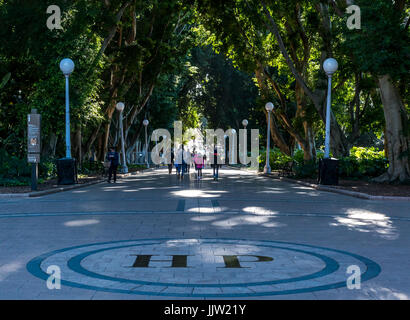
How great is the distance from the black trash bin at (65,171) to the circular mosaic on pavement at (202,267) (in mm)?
15512

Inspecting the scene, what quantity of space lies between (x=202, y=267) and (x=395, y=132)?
781 inches

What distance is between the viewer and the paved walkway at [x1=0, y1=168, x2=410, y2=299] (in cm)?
605

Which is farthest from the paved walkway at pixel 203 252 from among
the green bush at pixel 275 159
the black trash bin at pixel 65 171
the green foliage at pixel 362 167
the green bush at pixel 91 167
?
the green bush at pixel 275 159

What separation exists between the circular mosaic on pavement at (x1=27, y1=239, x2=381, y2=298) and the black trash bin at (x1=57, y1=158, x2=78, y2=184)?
50.9 ft

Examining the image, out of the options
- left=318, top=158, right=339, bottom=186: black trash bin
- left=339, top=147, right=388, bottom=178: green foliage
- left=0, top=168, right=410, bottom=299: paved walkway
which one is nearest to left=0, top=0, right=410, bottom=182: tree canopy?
left=339, top=147, right=388, bottom=178: green foliage

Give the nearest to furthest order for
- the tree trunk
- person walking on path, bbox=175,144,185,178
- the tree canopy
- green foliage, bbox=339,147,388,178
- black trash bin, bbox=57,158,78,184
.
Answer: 1. black trash bin, bbox=57,158,78,184
2. the tree canopy
3. the tree trunk
4. green foliage, bbox=339,147,388,178
5. person walking on path, bbox=175,144,185,178

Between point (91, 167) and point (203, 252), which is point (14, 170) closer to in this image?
point (91, 167)

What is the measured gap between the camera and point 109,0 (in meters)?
31.3

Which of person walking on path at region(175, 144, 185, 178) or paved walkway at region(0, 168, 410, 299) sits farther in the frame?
person walking on path at region(175, 144, 185, 178)

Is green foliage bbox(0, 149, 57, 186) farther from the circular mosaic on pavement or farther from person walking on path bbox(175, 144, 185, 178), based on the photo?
the circular mosaic on pavement

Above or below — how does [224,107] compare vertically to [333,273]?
above
